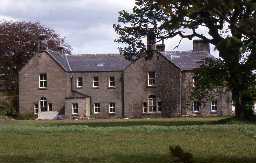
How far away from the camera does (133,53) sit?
52.8 meters

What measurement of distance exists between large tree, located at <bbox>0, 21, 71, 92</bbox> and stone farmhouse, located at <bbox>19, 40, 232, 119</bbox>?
8.23 metres

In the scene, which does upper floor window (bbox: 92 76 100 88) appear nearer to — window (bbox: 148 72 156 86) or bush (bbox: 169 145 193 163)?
window (bbox: 148 72 156 86)

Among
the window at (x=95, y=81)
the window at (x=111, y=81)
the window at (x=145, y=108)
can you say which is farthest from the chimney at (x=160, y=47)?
the window at (x=95, y=81)

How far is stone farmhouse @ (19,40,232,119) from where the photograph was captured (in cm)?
7919

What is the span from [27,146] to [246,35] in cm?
1391

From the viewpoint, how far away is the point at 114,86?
83000 millimetres

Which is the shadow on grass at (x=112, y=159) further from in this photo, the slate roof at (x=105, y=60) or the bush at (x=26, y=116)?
the bush at (x=26, y=116)

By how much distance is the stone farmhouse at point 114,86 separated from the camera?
79.2m

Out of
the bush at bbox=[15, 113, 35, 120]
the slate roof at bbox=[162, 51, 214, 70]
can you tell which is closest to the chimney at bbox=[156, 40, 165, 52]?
the slate roof at bbox=[162, 51, 214, 70]

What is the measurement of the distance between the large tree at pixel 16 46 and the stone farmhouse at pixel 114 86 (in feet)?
27.0

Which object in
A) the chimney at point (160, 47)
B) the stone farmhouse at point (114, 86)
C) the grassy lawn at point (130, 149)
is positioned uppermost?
the chimney at point (160, 47)

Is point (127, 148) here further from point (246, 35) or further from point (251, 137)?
point (246, 35)

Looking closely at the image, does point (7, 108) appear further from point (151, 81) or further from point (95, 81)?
point (151, 81)

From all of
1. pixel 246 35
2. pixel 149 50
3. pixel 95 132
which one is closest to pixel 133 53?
pixel 149 50
